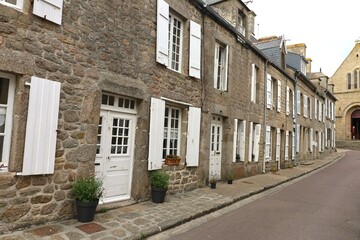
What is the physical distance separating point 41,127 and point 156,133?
2.70 m

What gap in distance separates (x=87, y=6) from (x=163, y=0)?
Result: 229 cm

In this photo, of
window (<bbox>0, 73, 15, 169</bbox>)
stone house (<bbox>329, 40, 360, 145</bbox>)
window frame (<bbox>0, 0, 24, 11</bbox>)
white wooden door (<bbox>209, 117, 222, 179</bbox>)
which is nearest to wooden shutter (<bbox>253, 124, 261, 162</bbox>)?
white wooden door (<bbox>209, 117, 222, 179</bbox>)

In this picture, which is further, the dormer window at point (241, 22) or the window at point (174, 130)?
the dormer window at point (241, 22)

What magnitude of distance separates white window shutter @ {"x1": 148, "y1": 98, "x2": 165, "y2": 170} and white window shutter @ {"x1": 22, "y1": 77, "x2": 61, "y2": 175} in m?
2.28

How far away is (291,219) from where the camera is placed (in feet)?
18.5

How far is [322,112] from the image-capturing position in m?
24.2

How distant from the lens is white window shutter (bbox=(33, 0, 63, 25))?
13.9ft

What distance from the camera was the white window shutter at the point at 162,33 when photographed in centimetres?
649

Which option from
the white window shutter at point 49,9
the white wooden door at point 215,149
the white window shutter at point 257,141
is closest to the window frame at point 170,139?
the white wooden door at point 215,149

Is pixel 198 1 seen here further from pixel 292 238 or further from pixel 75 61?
pixel 292 238

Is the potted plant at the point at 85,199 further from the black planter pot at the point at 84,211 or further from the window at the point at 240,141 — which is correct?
the window at the point at 240,141

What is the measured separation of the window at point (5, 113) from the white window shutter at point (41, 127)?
0.26m

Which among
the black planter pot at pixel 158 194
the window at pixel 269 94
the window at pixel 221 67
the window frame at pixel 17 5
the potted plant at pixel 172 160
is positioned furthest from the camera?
the window at pixel 269 94

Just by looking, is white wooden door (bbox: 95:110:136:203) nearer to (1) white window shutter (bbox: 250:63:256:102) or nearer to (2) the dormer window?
(1) white window shutter (bbox: 250:63:256:102)
